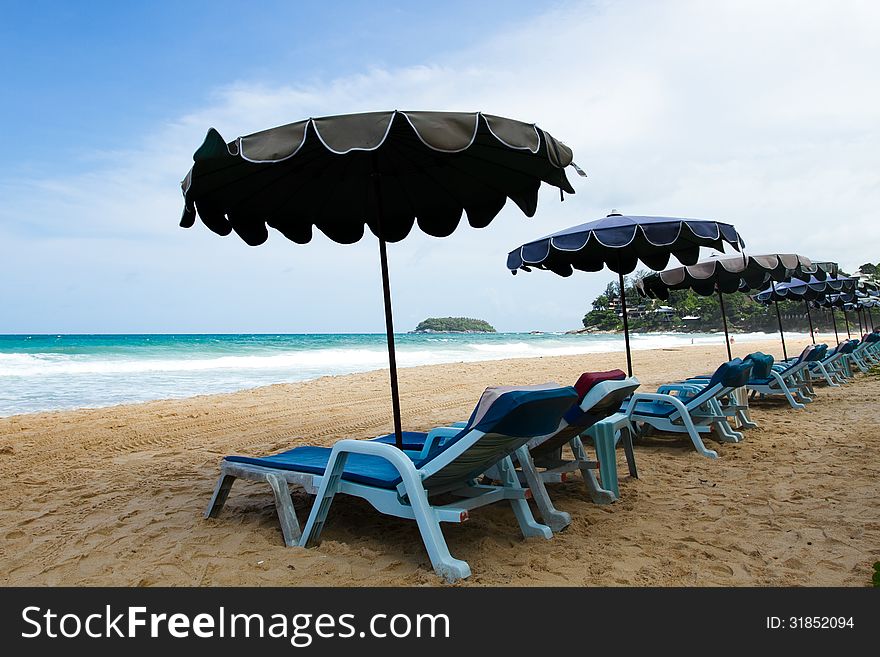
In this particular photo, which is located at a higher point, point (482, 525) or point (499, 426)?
point (499, 426)

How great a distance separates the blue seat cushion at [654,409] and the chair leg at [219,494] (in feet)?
12.9

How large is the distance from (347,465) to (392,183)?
2177mm

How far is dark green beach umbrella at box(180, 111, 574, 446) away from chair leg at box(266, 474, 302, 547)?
31.0 inches

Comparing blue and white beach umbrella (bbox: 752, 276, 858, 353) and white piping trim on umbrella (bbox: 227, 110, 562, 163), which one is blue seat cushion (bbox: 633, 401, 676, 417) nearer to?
white piping trim on umbrella (bbox: 227, 110, 562, 163)

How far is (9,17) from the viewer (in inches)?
290

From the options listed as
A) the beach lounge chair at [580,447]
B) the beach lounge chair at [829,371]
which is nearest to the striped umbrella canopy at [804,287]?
the beach lounge chair at [829,371]

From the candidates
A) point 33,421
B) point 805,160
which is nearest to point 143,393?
point 33,421

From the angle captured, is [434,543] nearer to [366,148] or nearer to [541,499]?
[541,499]

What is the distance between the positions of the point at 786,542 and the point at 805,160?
16853mm

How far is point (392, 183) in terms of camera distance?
4.32 metres

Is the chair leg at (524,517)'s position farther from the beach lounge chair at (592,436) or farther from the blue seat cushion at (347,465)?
the blue seat cushion at (347,465)

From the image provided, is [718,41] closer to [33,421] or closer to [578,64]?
[578,64]

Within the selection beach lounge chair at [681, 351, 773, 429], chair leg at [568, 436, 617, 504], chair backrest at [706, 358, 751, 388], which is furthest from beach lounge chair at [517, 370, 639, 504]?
beach lounge chair at [681, 351, 773, 429]

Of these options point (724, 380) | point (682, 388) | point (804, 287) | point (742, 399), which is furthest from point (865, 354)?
point (724, 380)
